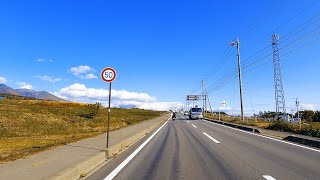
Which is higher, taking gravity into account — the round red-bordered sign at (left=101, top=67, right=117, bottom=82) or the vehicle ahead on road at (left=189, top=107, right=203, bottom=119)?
the round red-bordered sign at (left=101, top=67, right=117, bottom=82)

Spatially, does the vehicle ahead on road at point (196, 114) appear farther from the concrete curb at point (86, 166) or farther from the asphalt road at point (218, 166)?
the asphalt road at point (218, 166)

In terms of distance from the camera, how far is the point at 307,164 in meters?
9.64

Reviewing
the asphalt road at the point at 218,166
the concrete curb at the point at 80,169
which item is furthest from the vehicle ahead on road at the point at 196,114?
the concrete curb at the point at 80,169

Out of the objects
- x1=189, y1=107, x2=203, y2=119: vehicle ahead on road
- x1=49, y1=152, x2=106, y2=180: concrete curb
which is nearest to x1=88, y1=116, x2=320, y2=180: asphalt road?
x1=49, y1=152, x2=106, y2=180: concrete curb

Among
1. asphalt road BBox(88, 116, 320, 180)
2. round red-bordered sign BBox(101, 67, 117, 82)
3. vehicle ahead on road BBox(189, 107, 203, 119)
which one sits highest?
round red-bordered sign BBox(101, 67, 117, 82)

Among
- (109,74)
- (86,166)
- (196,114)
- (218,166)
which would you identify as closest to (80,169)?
(86,166)

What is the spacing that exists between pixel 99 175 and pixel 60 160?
5.58 feet

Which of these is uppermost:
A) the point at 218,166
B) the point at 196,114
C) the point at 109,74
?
the point at 109,74

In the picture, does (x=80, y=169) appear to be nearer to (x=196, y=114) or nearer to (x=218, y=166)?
(x=218, y=166)

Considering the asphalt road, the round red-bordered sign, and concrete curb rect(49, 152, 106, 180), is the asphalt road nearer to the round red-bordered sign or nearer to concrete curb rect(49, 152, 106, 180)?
concrete curb rect(49, 152, 106, 180)

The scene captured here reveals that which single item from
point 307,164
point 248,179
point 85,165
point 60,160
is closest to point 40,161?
point 60,160

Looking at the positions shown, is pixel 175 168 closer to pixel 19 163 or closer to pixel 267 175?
pixel 267 175

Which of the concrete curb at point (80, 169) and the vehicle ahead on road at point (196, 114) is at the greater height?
the vehicle ahead on road at point (196, 114)

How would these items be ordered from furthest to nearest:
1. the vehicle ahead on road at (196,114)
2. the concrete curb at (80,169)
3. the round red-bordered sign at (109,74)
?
the vehicle ahead on road at (196,114) < the round red-bordered sign at (109,74) < the concrete curb at (80,169)
